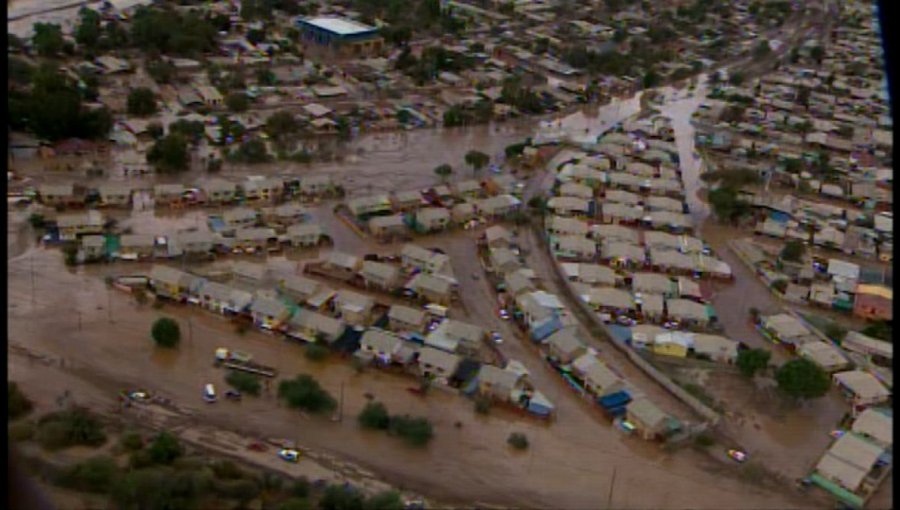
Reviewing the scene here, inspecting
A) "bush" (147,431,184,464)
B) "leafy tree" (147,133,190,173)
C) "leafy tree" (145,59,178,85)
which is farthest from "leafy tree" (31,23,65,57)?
"bush" (147,431,184,464)

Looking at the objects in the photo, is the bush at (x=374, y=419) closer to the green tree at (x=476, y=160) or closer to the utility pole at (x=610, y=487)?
the utility pole at (x=610, y=487)

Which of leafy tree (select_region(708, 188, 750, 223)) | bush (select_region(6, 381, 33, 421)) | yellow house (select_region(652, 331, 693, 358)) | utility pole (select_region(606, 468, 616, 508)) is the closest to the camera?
utility pole (select_region(606, 468, 616, 508))

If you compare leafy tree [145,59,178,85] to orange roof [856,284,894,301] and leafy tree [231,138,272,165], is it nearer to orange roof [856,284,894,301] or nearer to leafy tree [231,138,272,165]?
leafy tree [231,138,272,165]

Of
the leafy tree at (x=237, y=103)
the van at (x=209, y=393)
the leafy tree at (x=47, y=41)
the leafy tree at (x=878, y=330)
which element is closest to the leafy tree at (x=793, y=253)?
the leafy tree at (x=878, y=330)

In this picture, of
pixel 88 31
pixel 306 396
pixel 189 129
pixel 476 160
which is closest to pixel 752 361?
pixel 306 396

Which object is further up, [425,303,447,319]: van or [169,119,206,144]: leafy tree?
[169,119,206,144]: leafy tree
